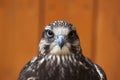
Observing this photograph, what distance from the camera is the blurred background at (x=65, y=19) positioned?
2.74 metres

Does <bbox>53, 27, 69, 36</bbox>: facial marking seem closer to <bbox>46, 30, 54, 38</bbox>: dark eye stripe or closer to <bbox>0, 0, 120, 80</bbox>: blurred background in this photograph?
<bbox>46, 30, 54, 38</bbox>: dark eye stripe

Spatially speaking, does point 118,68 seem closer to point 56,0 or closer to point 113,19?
point 113,19

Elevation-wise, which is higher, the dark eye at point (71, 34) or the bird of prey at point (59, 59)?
the dark eye at point (71, 34)

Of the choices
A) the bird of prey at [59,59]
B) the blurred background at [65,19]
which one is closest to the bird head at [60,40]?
the bird of prey at [59,59]

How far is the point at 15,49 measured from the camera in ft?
9.25

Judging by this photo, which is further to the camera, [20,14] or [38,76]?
[20,14]

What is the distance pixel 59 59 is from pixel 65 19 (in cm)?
89

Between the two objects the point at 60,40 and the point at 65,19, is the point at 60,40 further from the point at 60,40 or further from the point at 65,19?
the point at 65,19

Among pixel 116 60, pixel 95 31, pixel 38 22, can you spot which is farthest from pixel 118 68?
pixel 38 22

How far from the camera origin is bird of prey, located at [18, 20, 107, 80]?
184 cm

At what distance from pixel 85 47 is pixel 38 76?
94 centimetres

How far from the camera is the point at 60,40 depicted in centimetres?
181

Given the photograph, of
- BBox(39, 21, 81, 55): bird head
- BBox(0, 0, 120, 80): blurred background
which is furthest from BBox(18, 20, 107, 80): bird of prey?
BBox(0, 0, 120, 80): blurred background

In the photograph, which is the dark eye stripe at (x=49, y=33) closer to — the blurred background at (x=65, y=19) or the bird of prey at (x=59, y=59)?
the bird of prey at (x=59, y=59)
